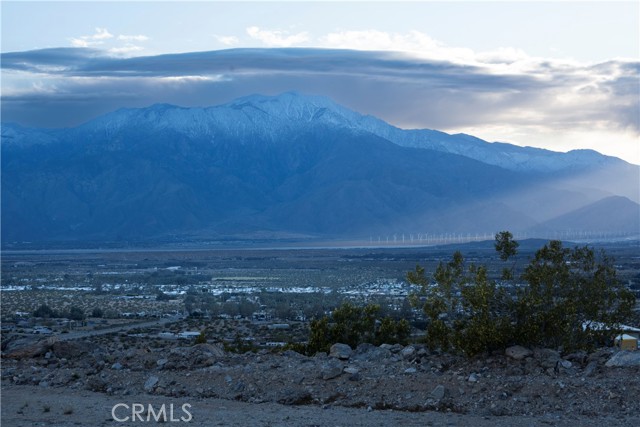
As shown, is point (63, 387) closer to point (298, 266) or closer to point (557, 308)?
point (557, 308)

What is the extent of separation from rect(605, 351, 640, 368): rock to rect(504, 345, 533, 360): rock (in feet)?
5.13

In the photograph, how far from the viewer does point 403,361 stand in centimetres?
1927

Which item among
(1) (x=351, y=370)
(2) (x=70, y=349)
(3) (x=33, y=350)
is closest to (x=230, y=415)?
(1) (x=351, y=370)

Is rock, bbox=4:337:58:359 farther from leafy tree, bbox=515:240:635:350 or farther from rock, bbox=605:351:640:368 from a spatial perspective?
rock, bbox=605:351:640:368

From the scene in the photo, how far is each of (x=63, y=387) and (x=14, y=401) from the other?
1.25m

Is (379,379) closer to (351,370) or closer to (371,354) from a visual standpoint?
(351,370)

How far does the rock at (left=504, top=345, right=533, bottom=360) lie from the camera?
61.5ft

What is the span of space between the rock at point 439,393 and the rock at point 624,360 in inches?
117

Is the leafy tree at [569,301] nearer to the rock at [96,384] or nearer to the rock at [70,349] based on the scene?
the rock at [96,384]

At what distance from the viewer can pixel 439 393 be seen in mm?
16984

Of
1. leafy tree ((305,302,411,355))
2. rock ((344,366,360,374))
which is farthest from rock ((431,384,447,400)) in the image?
leafy tree ((305,302,411,355))

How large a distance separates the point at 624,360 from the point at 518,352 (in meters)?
1.98

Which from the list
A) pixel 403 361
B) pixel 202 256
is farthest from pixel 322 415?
pixel 202 256

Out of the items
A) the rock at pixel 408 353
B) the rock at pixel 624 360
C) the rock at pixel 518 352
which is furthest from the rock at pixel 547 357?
the rock at pixel 408 353
